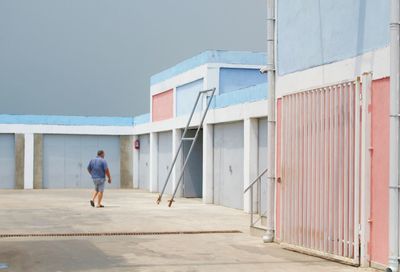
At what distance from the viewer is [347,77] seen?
10438 millimetres

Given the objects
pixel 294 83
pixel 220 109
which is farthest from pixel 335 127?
pixel 220 109

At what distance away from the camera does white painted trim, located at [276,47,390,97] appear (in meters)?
9.62

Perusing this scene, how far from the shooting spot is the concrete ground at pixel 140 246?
9766mm

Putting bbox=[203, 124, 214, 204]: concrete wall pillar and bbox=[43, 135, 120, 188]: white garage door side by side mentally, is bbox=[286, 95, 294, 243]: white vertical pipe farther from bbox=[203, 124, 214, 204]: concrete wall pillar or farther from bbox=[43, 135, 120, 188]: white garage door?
bbox=[43, 135, 120, 188]: white garage door

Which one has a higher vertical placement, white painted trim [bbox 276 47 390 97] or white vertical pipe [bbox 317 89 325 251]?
white painted trim [bbox 276 47 390 97]

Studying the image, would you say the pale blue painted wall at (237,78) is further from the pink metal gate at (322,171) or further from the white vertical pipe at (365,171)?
the white vertical pipe at (365,171)

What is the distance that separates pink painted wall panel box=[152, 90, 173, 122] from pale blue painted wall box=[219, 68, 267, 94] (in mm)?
5452

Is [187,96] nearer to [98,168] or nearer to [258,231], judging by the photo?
[98,168]

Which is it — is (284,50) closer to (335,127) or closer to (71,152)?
(335,127)

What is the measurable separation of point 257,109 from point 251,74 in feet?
15.5

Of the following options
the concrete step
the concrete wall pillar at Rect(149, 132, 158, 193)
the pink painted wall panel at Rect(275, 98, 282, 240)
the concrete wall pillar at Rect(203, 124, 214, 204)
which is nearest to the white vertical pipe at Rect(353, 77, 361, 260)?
the pink painted wall panel at Rect(275, 98, 282, 240)

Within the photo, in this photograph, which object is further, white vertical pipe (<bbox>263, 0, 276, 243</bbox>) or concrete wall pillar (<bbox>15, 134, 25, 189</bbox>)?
concrete wall pillar (<bbox>15, 134, 25, 189</bbox>)

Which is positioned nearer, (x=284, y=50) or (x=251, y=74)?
(x=284, y=50)

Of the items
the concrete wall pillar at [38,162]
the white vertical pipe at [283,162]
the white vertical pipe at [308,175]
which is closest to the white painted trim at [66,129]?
the concrete wall pillar at [38,162]
